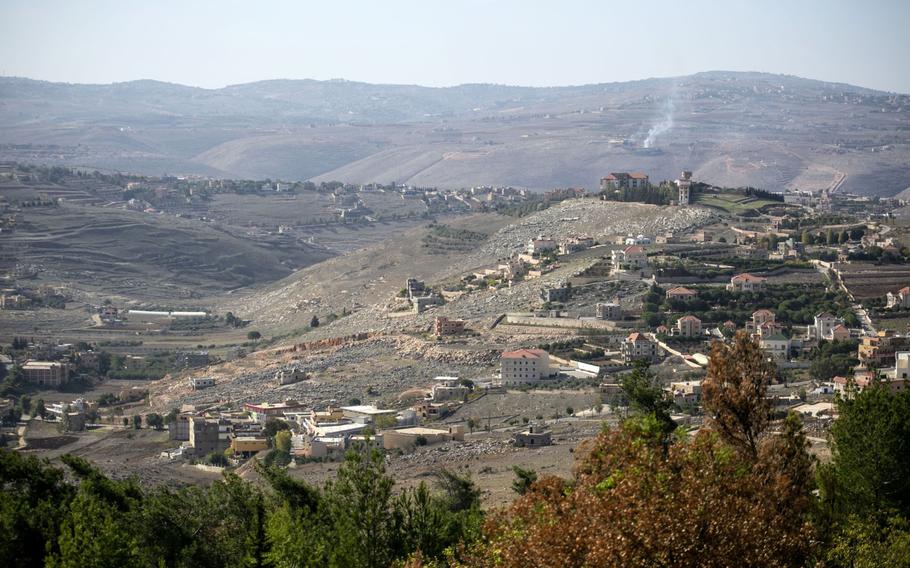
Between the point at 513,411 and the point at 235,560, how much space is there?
22.9m

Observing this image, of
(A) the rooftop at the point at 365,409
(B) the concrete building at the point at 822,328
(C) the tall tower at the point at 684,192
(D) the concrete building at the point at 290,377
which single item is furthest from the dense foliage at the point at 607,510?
(C) the tall tower at the point at 684,192

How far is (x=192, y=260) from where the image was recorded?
100188mm

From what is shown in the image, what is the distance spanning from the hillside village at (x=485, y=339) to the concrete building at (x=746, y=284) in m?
0.08

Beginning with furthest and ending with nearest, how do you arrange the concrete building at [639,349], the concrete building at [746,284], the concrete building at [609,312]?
the concrete building at [746,284], the concrete building at [609,312], the concrete building at [639,349]

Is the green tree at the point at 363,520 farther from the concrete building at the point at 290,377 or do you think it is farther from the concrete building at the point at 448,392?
the concrete building at the point at 290,377

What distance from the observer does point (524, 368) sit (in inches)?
1853

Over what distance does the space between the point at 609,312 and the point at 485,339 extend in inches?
178

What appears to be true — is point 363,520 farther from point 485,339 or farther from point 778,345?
point 485,339

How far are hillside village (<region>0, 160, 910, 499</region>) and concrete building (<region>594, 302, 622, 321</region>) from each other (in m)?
0.07

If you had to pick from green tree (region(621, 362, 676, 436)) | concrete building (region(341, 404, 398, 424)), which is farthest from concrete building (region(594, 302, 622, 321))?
green tree (region(621, 362, 676, 436))

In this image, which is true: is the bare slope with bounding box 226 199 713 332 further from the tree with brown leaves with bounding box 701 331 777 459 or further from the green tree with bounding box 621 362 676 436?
the tree with brown leaves with bounding box 701 331 777 459

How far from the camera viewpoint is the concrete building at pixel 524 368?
1843 inches

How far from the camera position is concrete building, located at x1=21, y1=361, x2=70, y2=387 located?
59344 millimetres

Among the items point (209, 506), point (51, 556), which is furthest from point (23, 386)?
point (51, 556)
